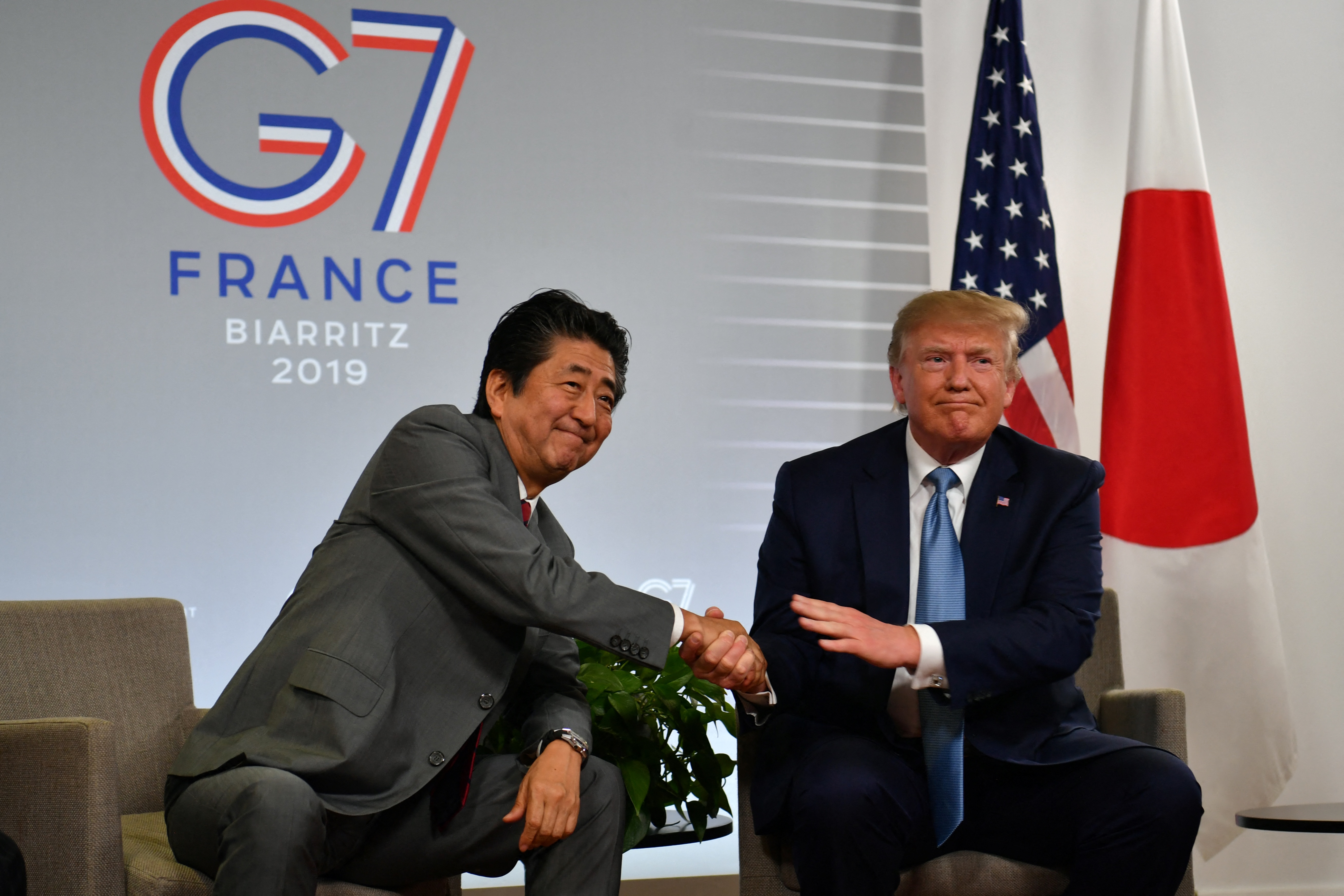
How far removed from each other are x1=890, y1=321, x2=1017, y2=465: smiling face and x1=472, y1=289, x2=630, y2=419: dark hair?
0.60 metres

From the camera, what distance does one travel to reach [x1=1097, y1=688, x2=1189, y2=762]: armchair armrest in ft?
7.56

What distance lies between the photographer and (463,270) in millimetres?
3676

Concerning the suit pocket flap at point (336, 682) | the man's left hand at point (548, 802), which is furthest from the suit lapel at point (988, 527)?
the suit pocket flap at point (336, 682)

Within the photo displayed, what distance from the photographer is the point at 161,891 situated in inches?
71.2

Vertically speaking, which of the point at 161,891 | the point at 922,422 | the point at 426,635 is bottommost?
the point at 161,891

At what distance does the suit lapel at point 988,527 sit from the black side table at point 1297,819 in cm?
78

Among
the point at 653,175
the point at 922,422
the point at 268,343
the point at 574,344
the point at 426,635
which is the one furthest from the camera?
the point at 653,175

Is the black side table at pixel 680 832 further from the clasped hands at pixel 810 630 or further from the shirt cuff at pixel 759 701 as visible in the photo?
the clasped hands at pixel 810 630

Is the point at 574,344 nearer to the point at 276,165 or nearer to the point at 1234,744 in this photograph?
the point at 276,165

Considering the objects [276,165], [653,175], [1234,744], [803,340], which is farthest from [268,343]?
[1234,744]

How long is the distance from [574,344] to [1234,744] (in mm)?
2598

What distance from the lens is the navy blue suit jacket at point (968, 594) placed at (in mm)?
2084

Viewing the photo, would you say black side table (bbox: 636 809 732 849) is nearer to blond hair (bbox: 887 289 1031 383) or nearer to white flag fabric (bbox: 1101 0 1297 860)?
blond hair (bbox: 887 289 1031 383)

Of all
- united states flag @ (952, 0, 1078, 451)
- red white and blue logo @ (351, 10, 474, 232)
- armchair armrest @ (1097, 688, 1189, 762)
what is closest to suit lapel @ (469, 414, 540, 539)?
armchair armrest @ (1097, 688, 1189, 762)
